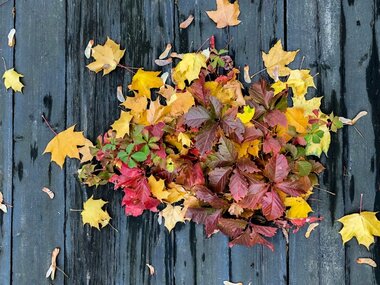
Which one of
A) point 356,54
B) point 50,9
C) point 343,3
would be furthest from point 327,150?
point 50,9

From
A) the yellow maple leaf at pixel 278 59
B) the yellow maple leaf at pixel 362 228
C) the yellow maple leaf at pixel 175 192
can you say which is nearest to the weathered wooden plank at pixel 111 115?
the yellow maple leaf at pixel 175 192

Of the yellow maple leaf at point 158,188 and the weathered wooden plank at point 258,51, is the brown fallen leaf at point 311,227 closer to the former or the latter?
the weathered wooden plank at point 258,51

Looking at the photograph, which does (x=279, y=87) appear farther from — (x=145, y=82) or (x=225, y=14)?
(x=145, y=82)

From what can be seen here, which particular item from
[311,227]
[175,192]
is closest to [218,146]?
[175,192]

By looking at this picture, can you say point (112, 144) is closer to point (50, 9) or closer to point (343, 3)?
point (50, 9)

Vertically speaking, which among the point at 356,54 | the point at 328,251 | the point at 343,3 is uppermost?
the point at 343,3

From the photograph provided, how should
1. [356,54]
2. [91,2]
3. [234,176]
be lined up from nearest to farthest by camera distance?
1. [234,176]
2. [356,54]
3. [91,2]

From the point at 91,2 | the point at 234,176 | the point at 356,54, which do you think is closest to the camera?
the point at 234,176
